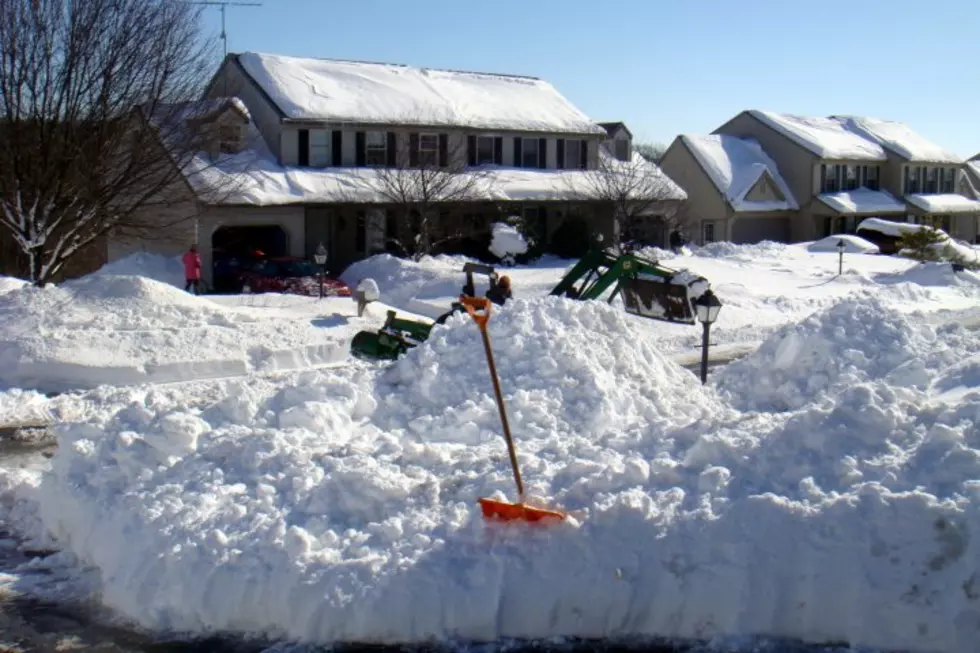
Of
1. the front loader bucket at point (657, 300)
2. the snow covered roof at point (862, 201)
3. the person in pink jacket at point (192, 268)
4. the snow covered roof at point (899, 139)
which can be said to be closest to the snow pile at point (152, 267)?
the person in pink jacket at point (192, 268)

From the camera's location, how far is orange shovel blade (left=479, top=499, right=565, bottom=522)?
776 cm

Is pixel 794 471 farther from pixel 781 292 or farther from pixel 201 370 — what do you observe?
pixel 781 292

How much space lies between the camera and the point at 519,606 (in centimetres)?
733

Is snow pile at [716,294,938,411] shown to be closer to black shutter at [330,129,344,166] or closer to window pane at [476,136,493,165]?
black shutter at [330,129,344,166]

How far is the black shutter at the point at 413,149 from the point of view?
36.0 metres

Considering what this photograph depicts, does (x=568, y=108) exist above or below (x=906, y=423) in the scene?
above

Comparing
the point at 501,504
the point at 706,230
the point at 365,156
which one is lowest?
the point at 501,504

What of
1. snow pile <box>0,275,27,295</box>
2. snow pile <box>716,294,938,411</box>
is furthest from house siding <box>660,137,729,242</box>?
snow pile <box>716,294,938,411</box>

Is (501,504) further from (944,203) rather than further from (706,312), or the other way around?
(944,203)

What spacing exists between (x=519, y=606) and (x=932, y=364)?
6364 mm

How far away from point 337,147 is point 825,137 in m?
28.3

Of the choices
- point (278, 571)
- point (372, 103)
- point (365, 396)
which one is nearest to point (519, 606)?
point (278, 571)

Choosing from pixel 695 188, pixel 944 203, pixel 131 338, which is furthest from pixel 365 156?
pixel 944 203

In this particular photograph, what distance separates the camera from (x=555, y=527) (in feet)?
25.3
